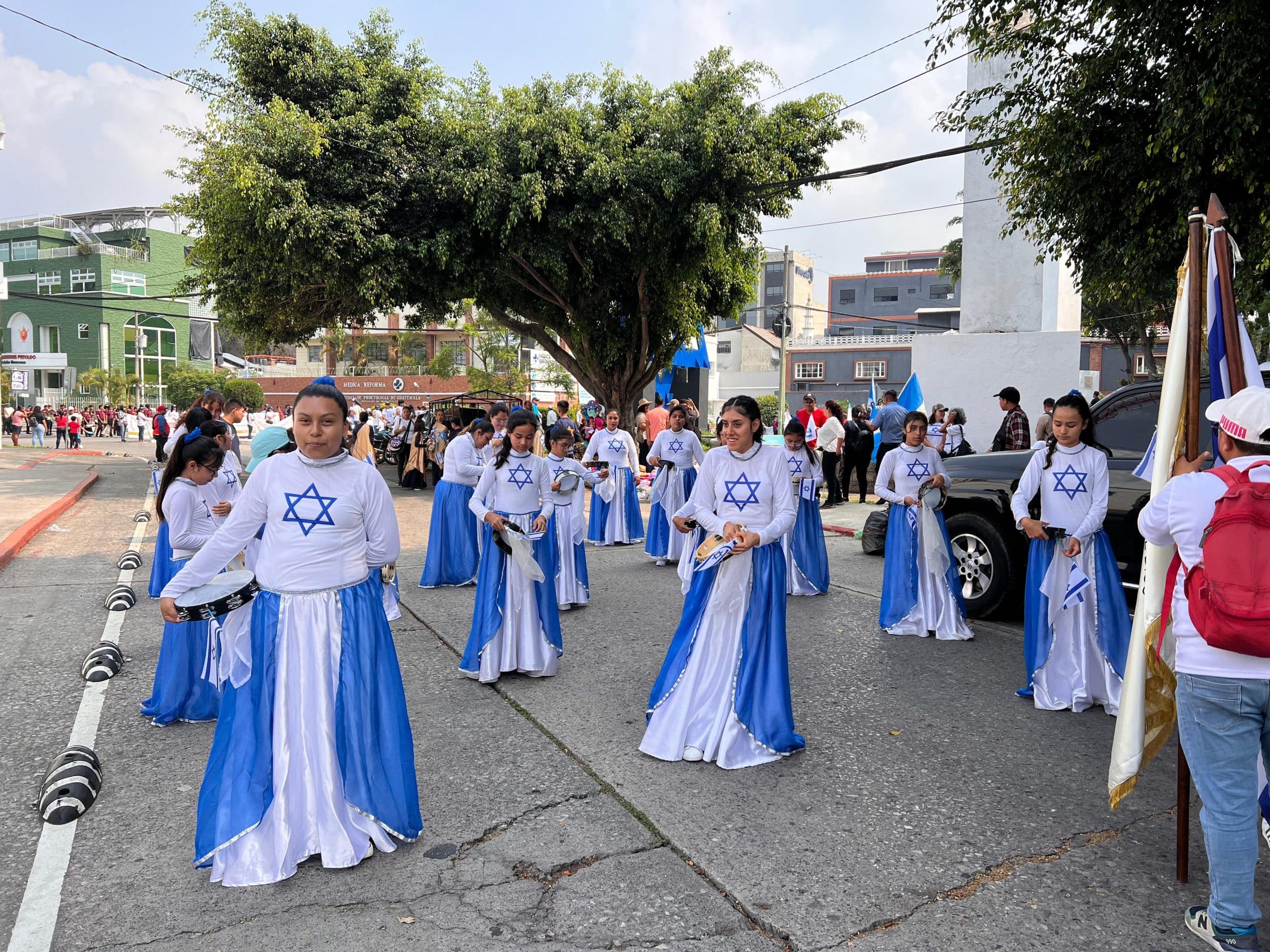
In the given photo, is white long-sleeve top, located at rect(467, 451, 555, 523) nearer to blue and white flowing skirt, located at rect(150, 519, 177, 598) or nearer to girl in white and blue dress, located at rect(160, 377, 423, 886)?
blue and white flowing skirt, located at rect(150, 519, 177, 598)

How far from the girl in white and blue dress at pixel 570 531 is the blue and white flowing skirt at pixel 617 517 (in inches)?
143

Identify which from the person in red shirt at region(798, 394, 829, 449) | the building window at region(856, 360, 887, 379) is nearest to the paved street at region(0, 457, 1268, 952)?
the person in red shirt at region(798, 394, 829, 449)

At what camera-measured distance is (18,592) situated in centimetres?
891

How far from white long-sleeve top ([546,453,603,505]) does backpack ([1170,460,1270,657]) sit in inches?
208

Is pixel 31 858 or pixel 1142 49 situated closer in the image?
pixel 31 858

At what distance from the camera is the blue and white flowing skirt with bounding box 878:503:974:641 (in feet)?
23.9

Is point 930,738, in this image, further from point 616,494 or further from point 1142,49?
point 616,494

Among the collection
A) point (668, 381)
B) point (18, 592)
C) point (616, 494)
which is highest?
point (668, 381)

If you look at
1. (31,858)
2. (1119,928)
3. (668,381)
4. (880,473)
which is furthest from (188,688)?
(668,381)

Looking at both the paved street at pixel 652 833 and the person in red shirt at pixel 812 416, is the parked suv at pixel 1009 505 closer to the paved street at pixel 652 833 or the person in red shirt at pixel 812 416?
the paved street at pixel 652 833

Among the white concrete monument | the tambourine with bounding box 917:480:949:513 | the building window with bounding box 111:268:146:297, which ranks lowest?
the tambourine with bounding box 917:480:949:513

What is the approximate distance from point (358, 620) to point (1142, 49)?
7063mm

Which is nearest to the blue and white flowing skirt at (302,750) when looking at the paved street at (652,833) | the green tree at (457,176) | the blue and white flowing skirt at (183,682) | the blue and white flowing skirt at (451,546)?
the paved street at (652,833)

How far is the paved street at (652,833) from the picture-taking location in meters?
3.12
